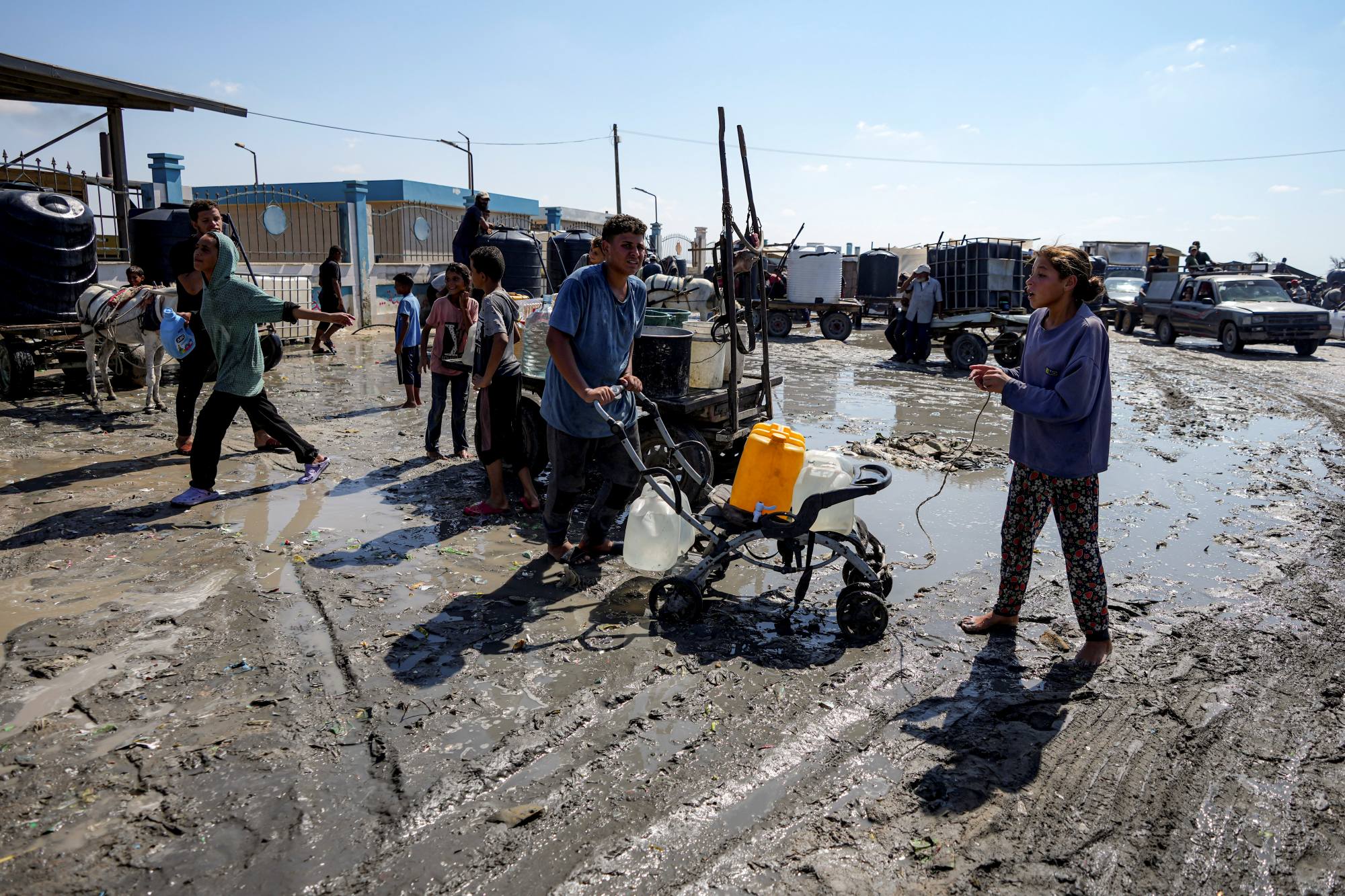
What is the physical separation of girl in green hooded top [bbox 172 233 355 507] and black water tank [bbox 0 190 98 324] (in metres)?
6.09

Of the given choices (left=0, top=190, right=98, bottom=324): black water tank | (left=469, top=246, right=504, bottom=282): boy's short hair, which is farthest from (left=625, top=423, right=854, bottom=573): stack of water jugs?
(left=0, top=190, right=98, bottom=324): black water tank

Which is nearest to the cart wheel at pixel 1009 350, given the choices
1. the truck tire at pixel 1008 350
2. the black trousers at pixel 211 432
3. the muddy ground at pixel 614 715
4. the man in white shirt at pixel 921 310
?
the truck tire at pixel 1008 350

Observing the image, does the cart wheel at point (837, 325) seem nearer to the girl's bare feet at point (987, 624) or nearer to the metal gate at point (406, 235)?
the metal gate at point (406, 235)

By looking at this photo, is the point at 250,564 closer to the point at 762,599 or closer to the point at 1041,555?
the point at 762,599

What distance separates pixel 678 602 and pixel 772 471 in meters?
0.82

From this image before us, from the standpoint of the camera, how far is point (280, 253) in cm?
2784

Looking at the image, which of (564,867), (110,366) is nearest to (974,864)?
(564,867)

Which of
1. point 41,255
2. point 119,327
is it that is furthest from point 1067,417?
point 41,255

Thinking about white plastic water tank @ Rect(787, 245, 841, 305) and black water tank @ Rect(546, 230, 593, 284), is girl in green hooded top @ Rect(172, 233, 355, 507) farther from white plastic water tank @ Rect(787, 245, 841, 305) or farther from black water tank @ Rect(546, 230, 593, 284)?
white plastic water tank @ Rect(787, 245, 841, 305)

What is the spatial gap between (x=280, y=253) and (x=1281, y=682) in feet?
96.2

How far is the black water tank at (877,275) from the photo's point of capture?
87.9ft

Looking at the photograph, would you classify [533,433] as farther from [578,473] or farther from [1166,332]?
[1166,332]

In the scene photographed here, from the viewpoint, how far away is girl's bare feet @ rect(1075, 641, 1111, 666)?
13.3 ft

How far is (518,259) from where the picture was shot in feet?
60.8
